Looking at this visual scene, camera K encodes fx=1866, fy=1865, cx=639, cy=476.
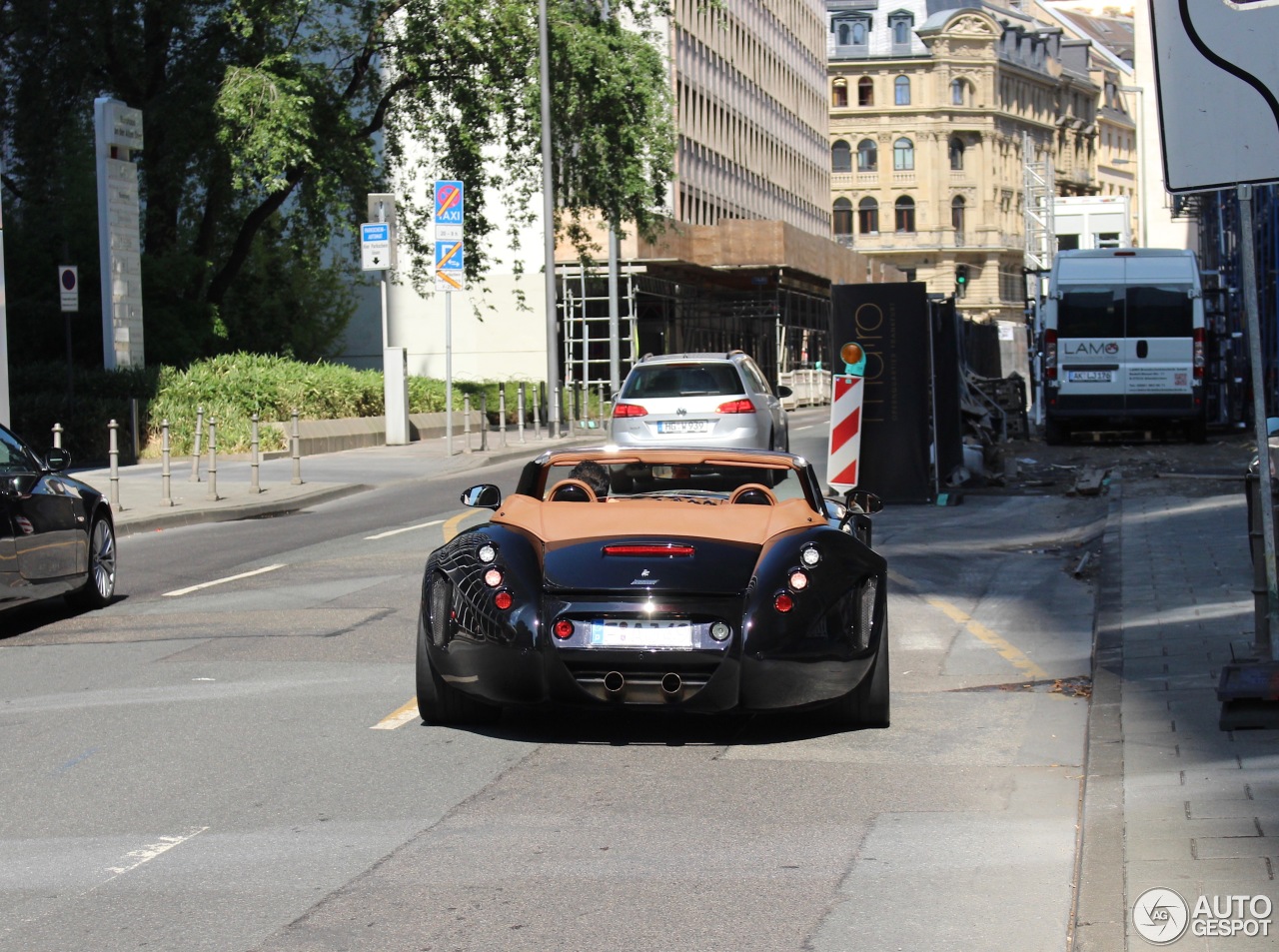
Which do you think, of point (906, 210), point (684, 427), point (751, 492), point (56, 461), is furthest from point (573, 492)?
point (906, 210)

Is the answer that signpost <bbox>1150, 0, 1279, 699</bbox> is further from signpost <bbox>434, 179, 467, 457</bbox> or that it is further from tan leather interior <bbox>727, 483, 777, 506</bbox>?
signpost <bbox>434, 179, 467, 457</bbox>

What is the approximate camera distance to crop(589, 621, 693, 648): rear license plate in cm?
701

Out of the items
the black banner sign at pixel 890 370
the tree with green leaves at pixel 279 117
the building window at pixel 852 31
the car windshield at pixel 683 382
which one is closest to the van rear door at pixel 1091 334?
the car windshield at pixel 683 382

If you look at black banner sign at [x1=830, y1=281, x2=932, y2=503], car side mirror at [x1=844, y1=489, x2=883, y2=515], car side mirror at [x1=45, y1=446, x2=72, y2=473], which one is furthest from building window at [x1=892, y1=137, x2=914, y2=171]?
car side mirror at [x1=844, y1=489, x2=883, y2=515]

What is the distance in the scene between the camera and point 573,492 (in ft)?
26.9

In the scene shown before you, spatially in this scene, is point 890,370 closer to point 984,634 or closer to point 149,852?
point 984,634

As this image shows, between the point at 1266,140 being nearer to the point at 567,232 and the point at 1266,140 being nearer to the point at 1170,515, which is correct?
the point at 1170,515

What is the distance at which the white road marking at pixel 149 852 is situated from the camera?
5.62 metres

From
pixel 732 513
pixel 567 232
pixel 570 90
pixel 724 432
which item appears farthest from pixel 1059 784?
pixel 567 232

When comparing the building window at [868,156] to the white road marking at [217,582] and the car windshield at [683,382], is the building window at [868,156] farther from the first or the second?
the white road marking at [217,582]

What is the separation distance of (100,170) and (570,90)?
10.5 metres

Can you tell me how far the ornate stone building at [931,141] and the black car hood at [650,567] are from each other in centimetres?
11453

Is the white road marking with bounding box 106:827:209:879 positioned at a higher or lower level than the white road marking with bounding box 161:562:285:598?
lower

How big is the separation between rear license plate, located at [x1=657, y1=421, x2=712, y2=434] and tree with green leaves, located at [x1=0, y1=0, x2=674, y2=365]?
1298 centimetres
